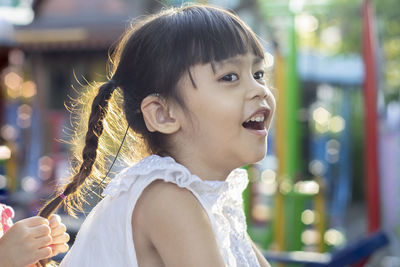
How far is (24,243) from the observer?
1264mm

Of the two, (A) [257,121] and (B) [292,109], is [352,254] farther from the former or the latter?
(B) [292,109]

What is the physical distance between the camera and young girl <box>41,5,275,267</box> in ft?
3.92

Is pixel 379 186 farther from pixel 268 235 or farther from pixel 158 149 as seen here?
pixel 158 149

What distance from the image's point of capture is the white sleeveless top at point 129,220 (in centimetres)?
122

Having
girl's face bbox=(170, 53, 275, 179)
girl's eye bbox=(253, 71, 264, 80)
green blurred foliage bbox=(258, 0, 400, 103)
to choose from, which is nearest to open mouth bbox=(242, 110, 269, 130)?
girl's face bbox=(170, 53, 275, 179)

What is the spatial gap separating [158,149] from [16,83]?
1298cm

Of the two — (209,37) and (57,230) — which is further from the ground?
(209,37)

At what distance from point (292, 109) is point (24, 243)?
4.39 meters

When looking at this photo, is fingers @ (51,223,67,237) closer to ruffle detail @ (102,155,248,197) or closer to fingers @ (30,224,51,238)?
fingers @ (30,224,51,238)

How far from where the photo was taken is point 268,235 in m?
4.52

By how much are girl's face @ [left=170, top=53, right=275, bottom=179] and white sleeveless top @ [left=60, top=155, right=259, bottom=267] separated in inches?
3.1

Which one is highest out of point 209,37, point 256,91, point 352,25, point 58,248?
point 352,25

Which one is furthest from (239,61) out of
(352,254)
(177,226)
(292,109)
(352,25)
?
(352,25)

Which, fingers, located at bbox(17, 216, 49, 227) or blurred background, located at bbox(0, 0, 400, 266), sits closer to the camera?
fingers, located at bbox(17, 216, 49, 227)
